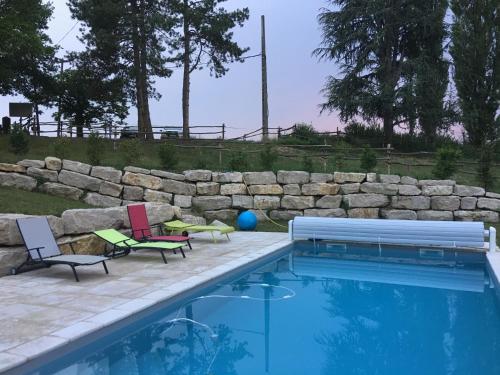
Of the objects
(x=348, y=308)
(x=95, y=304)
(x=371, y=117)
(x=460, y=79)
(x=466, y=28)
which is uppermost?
(x=466, y=28)

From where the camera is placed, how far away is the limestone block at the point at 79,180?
11023 millimetres

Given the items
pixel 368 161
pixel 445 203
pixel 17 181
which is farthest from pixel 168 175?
pixel 445 203

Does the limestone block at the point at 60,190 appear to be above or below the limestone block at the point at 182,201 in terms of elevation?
above

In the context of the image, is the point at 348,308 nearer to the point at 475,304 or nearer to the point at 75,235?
the point at 475,304

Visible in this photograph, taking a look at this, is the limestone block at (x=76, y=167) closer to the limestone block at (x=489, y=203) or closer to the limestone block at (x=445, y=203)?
the limestone block at (x=445, y=203)

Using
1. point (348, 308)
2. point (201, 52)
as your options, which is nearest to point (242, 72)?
point (201, 52)

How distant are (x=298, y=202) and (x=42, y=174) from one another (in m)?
6.70

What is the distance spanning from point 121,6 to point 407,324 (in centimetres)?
1730

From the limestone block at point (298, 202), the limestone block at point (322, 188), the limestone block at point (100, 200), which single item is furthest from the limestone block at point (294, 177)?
the limestone block at point (100, 200)

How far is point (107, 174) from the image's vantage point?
11.5 meters

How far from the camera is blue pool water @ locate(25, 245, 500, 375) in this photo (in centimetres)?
406

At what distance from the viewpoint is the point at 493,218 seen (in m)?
11.6

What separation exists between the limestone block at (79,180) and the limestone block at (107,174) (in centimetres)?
19

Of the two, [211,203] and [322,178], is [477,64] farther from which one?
[211,203]
